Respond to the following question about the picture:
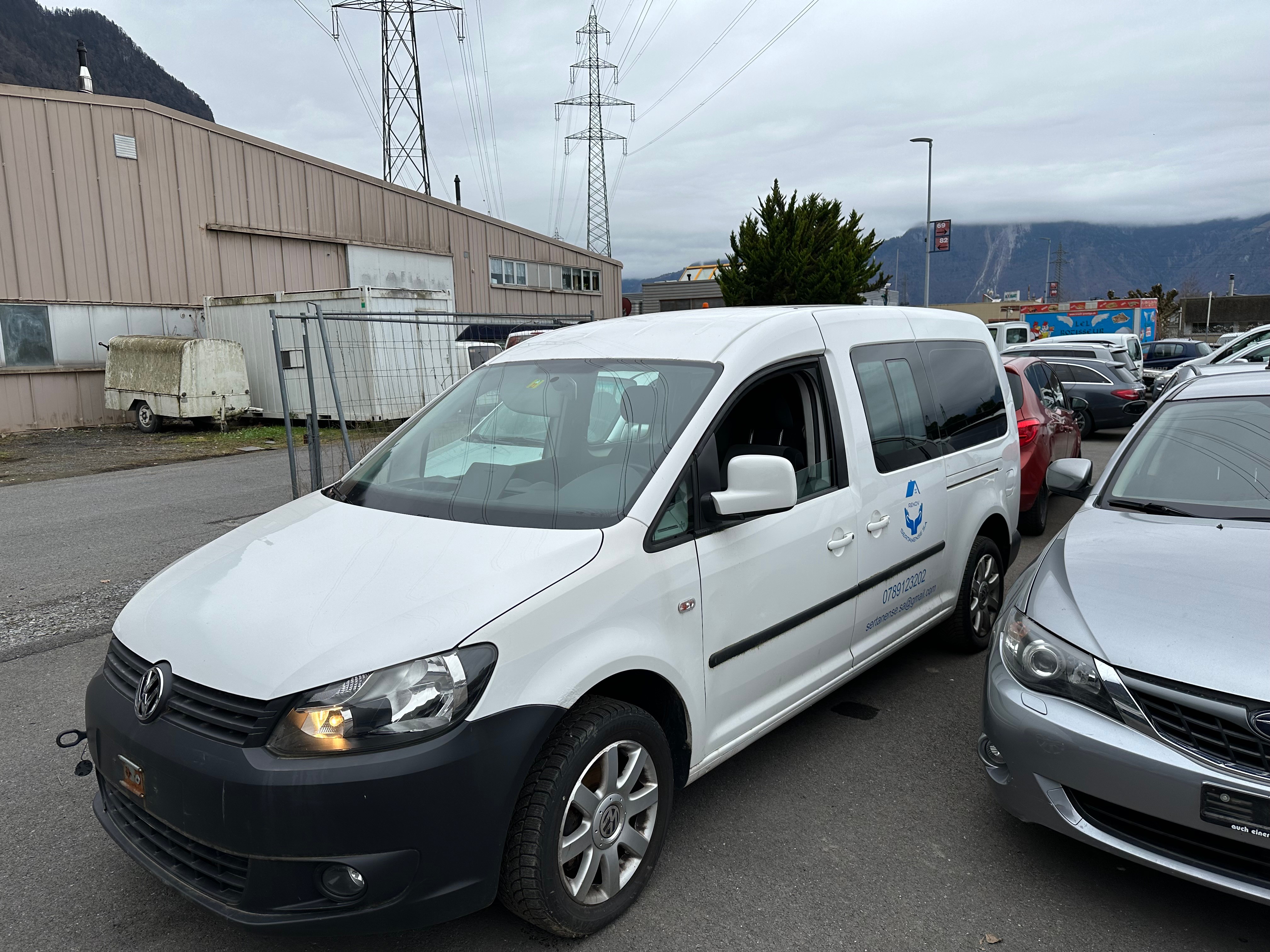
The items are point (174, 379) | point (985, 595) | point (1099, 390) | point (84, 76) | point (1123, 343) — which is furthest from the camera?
point (84, 76)

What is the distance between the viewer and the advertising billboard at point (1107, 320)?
38562 millimetres

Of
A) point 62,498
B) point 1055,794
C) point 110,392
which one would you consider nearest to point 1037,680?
point 1055,794

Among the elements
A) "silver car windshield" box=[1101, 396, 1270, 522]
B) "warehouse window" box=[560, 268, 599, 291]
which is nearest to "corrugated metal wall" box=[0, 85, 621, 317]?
"warehouse window" box=[560, 268, 599, 291]

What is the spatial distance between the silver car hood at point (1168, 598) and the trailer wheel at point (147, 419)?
18224 millimetres

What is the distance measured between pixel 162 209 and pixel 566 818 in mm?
20474

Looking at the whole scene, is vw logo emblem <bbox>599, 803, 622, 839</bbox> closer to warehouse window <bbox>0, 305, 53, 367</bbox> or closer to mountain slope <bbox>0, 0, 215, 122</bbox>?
warehouse window <bbox>0, 305, 53, 367</bbox>

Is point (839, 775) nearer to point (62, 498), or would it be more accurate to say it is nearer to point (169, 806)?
point (169, 806)

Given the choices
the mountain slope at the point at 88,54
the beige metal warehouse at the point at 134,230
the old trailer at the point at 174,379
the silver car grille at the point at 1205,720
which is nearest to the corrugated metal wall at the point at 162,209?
the beige metal warehouse at the point at 134,230

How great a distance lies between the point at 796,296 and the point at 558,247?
914 centimetres

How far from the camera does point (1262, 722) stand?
2.34 metres

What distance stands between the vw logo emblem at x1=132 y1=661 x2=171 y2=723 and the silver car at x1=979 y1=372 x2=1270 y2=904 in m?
2.55

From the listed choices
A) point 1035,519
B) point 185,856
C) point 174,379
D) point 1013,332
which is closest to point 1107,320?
point 1013,332

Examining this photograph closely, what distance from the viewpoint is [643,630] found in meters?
2.67

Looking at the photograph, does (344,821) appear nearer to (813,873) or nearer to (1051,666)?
(813,873)
